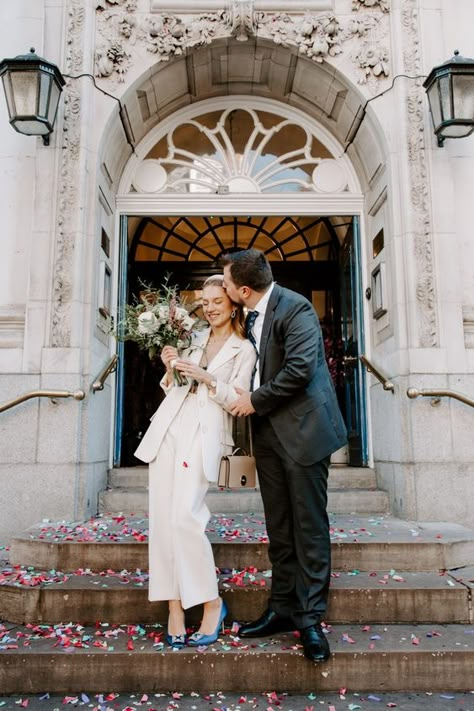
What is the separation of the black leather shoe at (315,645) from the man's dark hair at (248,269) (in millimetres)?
1950

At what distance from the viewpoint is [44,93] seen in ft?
16.8

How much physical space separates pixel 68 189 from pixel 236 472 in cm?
356

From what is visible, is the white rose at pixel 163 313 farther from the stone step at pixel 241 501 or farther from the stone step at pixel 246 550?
the stone step at pixel 241 501

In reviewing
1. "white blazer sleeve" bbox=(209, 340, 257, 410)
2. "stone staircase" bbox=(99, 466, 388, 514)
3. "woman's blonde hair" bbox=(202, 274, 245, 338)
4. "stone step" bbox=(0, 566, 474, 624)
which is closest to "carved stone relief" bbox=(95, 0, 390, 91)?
"woman's blonde hair" bbox=(202, 274, 245, 338)

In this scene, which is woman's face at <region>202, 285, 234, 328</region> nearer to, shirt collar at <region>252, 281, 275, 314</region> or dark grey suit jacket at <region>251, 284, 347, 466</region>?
shirt collar at <region>252, 281, 275, 314</region>

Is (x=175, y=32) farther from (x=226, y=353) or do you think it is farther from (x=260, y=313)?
(x=226, y=353)

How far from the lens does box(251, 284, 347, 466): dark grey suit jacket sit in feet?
10.2

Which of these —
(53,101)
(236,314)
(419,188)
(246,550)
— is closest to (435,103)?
(419,188)

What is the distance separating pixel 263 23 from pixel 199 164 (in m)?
1.67

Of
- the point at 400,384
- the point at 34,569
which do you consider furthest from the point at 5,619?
the point at 400,384

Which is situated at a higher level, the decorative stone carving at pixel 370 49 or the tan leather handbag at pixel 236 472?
the decorative stone carving at pixel 370 49

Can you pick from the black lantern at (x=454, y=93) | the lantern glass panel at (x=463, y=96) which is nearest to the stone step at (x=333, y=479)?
the black lantern at (x=454, y=93)

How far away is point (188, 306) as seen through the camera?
351 cm

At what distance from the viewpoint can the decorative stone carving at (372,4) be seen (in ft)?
19.4
